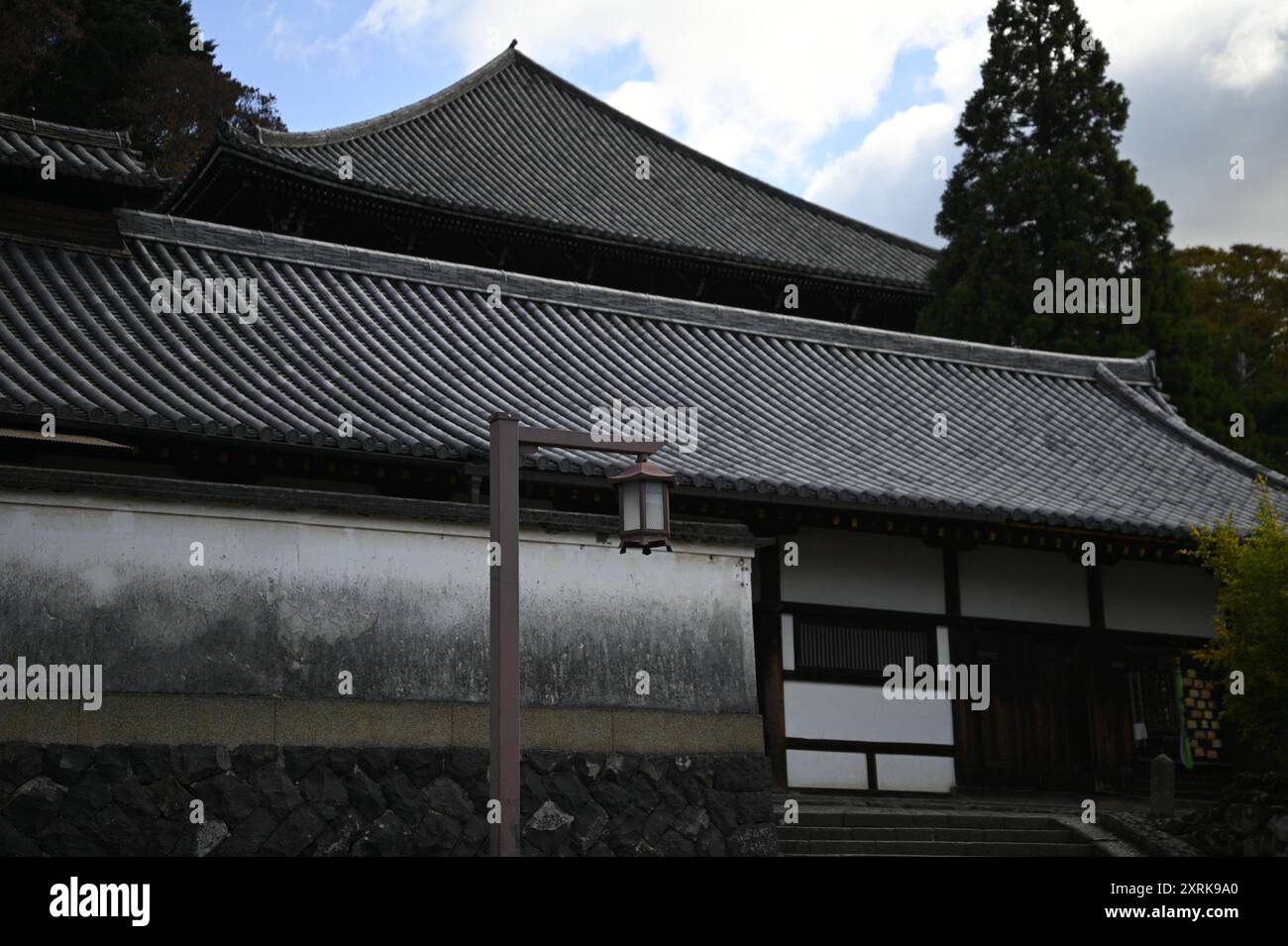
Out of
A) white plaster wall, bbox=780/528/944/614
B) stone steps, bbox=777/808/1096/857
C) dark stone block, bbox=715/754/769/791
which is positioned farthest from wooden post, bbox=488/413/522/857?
white plaster wall, bbox=780/528/944/614

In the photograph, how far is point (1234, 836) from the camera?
46.6ft

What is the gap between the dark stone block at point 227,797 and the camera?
11242 millimetres

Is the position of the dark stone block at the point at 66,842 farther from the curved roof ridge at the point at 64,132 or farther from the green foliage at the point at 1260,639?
the green foliage at the point at 1260,639

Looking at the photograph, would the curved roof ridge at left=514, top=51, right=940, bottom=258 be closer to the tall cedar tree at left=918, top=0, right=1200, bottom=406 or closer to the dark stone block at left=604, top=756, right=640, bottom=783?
the tall cedar tree at left=918, top=0, right=1200, bottom=406

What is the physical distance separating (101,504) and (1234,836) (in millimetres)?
10785

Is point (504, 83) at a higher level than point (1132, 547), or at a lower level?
higher

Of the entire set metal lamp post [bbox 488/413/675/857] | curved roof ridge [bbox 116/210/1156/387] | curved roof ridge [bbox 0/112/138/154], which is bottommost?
metal lamp post [bbox 488/413/675/857]

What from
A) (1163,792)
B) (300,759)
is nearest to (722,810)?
(300,759)

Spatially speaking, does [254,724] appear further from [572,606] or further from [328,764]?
[572,606]

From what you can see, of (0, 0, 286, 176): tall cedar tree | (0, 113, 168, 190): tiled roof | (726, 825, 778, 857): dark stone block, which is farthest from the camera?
(0, 0, 286, 176): tall cedar tree

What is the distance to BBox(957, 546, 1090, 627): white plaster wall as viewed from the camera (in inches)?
712

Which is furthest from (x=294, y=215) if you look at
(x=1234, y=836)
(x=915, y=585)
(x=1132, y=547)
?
(x=1234, y=836)

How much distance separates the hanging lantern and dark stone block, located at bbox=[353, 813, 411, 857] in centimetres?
384
